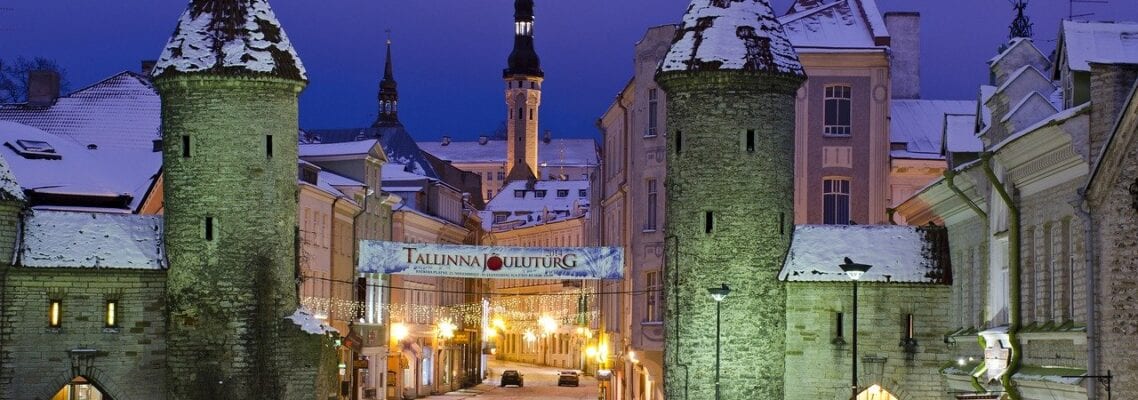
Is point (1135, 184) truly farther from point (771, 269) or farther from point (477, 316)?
point (477, 316)

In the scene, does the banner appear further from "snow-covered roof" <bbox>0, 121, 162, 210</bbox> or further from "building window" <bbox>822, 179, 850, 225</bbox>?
"snow-covered roof" <bbox>0, 121, 162, 210</bbox>

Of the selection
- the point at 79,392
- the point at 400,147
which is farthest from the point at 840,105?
the point at 400,147

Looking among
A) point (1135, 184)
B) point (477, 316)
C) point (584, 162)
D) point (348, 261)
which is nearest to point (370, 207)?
point (348, 261)

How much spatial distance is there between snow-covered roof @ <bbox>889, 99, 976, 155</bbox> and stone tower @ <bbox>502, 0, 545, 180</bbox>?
4568 inches

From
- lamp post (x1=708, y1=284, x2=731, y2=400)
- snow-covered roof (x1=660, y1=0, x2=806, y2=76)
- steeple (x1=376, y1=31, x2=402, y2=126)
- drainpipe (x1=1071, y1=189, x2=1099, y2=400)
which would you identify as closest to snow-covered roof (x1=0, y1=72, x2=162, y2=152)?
snow-covered roof (x1=660, y1=0, x2=806, y2=76)

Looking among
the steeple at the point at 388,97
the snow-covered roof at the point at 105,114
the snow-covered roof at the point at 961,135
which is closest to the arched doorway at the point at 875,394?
the snow-covered roof at the point at 961,135

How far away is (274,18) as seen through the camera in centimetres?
4606

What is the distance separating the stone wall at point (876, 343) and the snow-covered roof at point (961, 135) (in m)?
3.35

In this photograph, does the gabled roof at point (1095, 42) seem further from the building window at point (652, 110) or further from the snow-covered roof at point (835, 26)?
the building window at point (652, 110)

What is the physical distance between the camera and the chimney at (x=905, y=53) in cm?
5925

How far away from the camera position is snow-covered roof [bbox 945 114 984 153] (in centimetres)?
4056

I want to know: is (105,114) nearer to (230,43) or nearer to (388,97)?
(230,43)

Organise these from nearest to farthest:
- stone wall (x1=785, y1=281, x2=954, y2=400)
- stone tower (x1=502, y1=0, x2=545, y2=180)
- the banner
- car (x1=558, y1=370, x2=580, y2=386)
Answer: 1. stone wall (x1=785, y1=281, x2=954, y2=400)
2. the banner
3. car (x1=558, y1=370, x2=580, y2=386)
4. stone tower (x1=502, y1=0, x2=545, y2=180)

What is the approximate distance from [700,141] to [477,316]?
58.4 m
